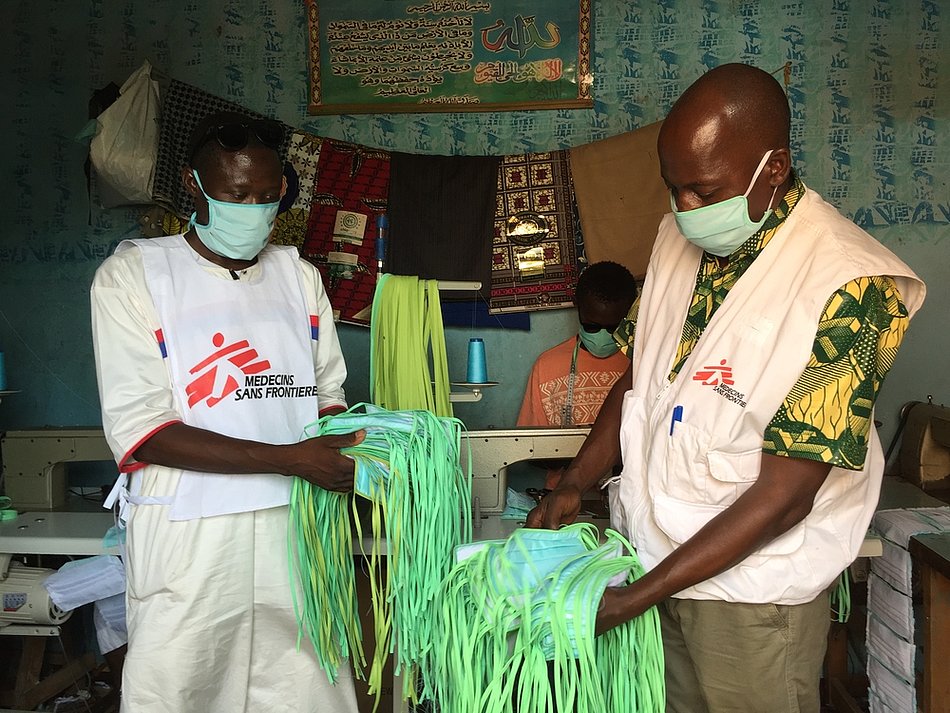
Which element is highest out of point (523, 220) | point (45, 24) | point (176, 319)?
point (45, 24)

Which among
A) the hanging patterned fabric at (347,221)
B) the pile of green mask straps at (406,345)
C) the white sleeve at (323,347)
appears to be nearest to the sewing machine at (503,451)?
the pile of green mask straps at (406,345)

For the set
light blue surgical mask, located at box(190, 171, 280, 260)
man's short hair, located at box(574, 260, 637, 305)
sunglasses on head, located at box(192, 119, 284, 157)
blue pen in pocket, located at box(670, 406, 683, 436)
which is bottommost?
blue pen in pocket, located at box(670, 406, 683, 436)

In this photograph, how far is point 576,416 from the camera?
3.94 metres

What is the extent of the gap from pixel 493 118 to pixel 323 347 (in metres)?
2.26

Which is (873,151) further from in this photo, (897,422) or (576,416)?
(576,416)

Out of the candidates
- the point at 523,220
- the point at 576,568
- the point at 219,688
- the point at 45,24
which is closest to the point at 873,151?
the point at 523,220

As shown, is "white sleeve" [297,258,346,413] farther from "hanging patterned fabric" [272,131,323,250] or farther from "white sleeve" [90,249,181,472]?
"hanging patterned fabric" [272,131,323,250]

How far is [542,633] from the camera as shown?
5.13 feet

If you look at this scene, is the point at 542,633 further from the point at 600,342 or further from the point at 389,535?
the point at 600,342

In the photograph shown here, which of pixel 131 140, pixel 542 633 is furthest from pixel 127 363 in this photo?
pixel 131 140

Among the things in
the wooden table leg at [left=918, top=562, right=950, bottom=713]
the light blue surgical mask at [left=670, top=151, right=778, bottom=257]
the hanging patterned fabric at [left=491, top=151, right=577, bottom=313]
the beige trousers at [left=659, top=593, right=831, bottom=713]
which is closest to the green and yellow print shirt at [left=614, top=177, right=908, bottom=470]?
the light blue surgical mask at [left=670, top=151, right=778, bottom=257]

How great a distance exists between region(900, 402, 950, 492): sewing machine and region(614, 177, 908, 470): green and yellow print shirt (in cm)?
229

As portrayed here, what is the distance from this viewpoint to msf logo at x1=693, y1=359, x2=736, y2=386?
166 centimetres

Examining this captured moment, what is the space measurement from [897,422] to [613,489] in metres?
2.69
